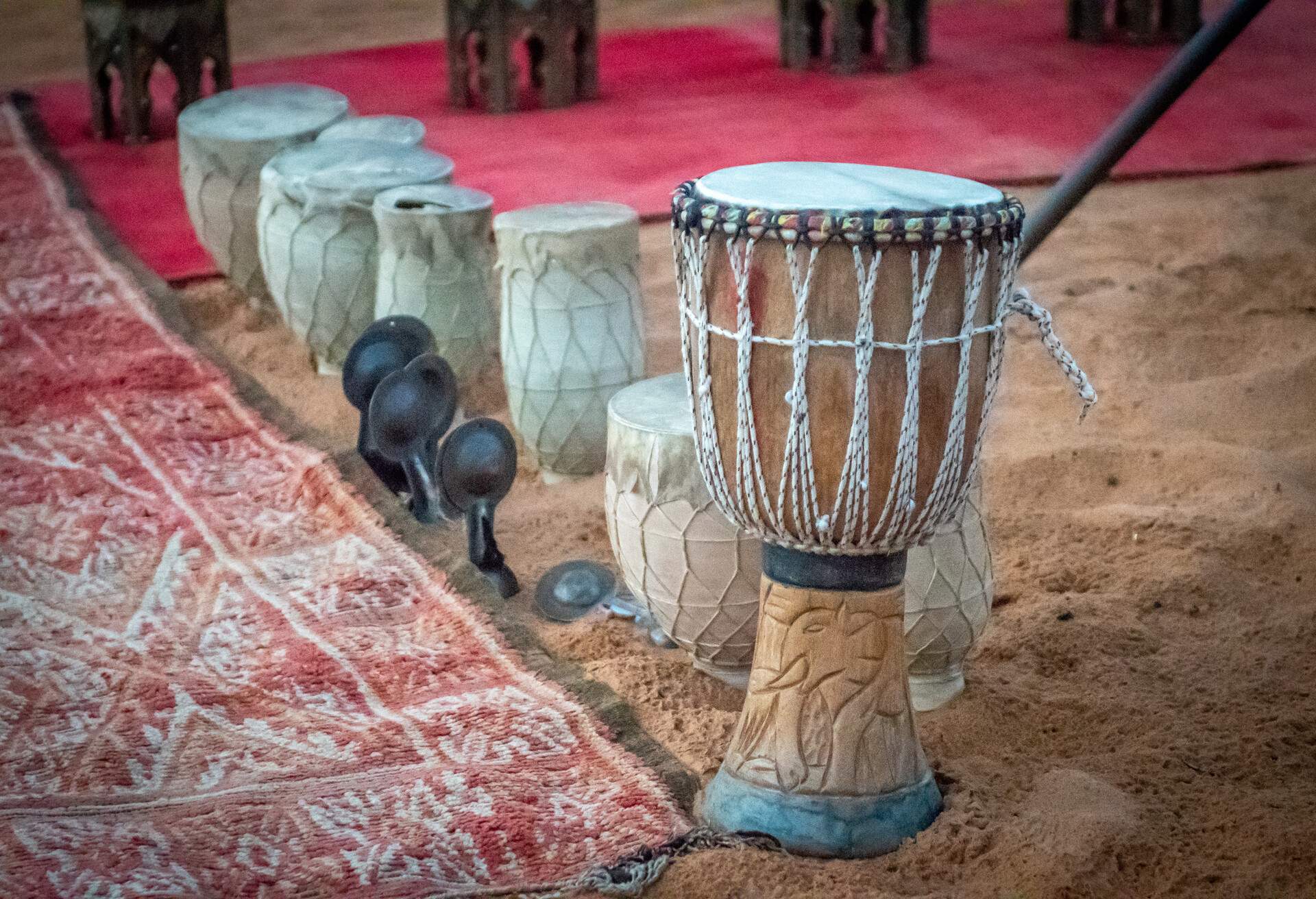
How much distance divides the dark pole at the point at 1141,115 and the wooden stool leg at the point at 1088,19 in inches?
132

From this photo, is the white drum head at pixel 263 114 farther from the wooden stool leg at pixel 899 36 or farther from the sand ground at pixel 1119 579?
the wooden stool leg at pixel 899 36

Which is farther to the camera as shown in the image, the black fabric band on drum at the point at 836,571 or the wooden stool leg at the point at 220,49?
the wooden stool leg at the point at 220,49

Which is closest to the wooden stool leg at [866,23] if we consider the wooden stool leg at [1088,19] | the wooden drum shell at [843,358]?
the wooden stool leg at [1088,19]

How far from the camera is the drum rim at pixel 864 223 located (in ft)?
4.76

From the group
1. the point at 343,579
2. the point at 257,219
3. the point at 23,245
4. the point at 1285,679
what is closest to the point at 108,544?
the point at 343,579

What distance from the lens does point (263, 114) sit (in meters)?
3.30

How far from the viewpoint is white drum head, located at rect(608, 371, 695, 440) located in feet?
6.20

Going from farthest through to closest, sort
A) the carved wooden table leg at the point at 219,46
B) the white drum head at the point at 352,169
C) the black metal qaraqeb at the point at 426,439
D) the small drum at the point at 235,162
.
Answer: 1. the carved wooden table leg at the point at 219,46
2. the small drum at the point at 235,162
3. the white drum head at the point at 352,169
4. the black metal qaraqeb at the point at 426,439

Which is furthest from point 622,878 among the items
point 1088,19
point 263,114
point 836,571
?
point 1088,19

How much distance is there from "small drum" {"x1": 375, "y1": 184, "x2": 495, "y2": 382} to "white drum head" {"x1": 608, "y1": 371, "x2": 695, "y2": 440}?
81 centimetres

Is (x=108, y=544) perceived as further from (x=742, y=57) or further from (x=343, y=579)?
(x=742, y=57)

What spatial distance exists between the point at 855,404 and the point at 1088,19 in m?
4.00

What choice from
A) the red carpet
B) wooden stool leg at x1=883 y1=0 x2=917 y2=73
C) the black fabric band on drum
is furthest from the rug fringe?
wooden stool leg at x1=883 y1=0 x2=917 y2=73

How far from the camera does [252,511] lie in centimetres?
249
